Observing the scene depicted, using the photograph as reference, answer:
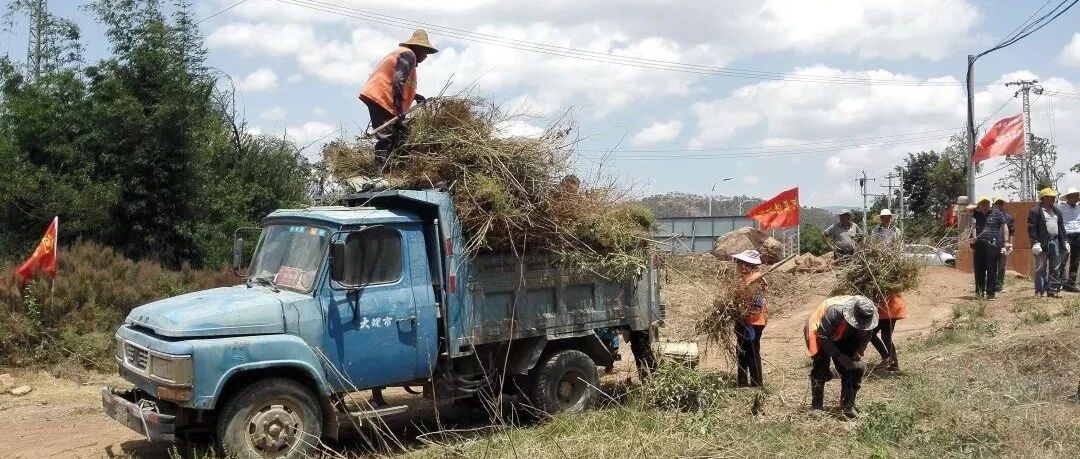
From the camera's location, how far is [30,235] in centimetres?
1452

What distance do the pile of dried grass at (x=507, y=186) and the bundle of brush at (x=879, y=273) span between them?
2.36 meters

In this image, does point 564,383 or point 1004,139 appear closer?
point 564,383

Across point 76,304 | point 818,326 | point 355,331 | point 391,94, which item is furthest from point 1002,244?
point 76,304

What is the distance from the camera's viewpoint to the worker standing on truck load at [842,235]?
33.0ft

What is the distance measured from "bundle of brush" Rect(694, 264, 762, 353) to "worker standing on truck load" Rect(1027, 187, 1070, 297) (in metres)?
6.22

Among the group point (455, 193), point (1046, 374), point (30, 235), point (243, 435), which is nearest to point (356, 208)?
point (455, 193)

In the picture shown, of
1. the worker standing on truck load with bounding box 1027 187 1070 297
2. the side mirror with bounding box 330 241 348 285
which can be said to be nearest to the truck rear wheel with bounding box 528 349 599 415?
the side mirror with bounding box 330 241 348 285

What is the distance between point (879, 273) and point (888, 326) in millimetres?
574

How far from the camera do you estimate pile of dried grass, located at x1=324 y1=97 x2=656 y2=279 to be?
777 centimetres

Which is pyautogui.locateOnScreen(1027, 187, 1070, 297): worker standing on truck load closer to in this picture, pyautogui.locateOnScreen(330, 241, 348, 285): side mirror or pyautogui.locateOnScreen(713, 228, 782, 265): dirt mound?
pyautogui.locateOnScreen(713, 228, 782, 265): dirt mound

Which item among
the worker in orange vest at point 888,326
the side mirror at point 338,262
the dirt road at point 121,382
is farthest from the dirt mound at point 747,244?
the side mirror at point 338,262

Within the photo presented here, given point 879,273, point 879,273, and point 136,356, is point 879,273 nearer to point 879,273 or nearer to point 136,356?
point 879,273

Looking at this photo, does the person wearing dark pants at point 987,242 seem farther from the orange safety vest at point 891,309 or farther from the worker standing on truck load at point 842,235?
the orange safety vest at point 891,309

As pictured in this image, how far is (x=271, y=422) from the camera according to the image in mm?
6625
